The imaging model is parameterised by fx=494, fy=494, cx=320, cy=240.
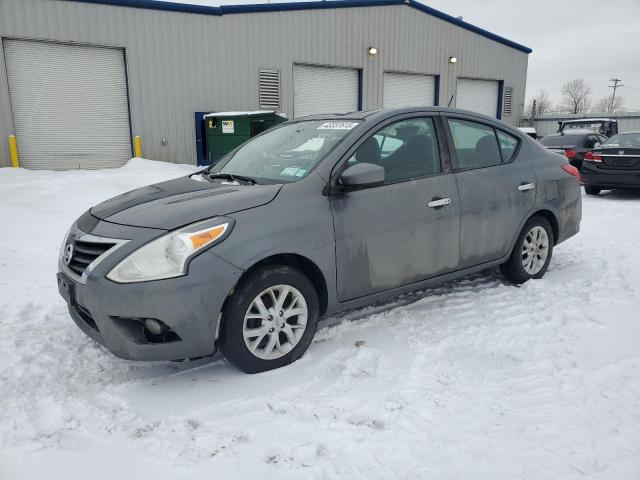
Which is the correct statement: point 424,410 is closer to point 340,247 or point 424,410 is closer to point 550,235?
point 340,247

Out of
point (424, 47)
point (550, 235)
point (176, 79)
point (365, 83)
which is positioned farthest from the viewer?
point (424, 47)

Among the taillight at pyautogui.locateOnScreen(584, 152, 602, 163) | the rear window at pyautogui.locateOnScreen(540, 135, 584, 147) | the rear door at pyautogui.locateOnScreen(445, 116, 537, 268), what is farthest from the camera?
the rear window at pyautogui.locateOnScreen(540, 135, 584, 147)

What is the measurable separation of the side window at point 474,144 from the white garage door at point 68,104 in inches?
463

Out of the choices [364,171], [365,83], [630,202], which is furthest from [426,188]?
[365,83]

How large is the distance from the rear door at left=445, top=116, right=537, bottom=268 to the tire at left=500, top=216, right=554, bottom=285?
0.17 metres

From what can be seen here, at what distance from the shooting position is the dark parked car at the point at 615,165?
9.66 metres

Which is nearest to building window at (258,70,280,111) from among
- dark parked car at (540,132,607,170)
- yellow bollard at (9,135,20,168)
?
yellow bollard at (9,135,20,168)

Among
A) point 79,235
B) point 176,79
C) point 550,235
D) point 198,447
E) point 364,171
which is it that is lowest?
point 198,447

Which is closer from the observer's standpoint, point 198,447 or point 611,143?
point 198,447

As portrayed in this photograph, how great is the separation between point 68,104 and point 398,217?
480 inches

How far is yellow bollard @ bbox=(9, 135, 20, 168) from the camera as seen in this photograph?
12.1 metres

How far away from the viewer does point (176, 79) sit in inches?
554

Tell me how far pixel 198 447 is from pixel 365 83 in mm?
16637

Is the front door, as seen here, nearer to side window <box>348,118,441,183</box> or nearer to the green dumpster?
side window <box>348,118,441,183</box>
